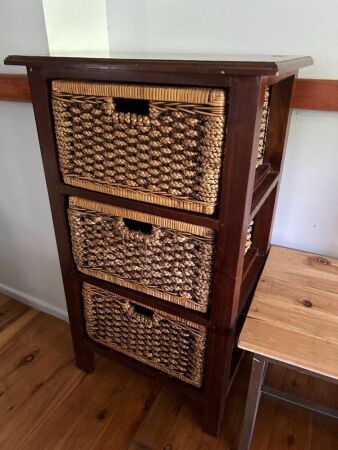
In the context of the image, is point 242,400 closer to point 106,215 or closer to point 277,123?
point 106,215

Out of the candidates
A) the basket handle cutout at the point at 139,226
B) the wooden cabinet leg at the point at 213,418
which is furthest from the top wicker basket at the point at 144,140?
the wooden cabinet leg at the point at 213,418

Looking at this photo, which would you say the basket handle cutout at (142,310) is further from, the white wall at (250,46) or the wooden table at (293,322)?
the white wall at (250,46)

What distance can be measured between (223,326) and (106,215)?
401 millimetres

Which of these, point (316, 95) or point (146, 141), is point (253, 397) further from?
point (316, 95)

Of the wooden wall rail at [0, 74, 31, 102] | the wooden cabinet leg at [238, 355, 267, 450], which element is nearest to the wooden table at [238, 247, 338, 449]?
the wooden cabinet leg at [238, 355, 267, 450]

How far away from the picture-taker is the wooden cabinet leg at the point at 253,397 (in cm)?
82

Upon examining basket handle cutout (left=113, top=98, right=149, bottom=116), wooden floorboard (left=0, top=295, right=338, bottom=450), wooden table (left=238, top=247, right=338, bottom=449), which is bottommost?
wooden floorboard (left=0, top=295, right=338, bottom=450)

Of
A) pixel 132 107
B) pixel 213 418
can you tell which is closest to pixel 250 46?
pixel 132 107

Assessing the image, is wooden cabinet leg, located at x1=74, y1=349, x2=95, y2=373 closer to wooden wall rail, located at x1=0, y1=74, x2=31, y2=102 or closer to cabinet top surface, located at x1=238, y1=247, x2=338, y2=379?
cabinet top surface, located at x1=238, y1=247, x2=338, y2=379

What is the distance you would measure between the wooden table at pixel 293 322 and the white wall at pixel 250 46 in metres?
0.12

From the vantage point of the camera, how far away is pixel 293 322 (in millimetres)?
845

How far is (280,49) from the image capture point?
36.0 inches

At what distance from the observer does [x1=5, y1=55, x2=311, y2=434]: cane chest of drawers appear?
0.66m

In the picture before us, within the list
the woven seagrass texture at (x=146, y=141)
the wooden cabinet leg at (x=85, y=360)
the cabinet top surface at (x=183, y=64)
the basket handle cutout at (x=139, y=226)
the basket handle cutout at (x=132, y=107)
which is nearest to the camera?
the cabinet top surface at (x=183, y=64)
